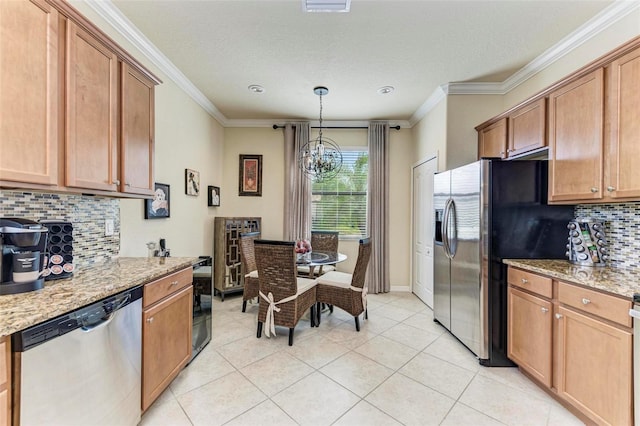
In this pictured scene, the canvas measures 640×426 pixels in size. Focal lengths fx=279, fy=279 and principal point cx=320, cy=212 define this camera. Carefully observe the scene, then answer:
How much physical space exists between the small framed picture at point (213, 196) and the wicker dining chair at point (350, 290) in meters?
2.11

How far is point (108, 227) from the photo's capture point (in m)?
2.20

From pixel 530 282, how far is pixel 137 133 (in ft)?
10.4

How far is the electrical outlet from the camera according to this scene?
7.12 feet

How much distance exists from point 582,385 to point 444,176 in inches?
79.9

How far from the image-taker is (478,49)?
2.60 m

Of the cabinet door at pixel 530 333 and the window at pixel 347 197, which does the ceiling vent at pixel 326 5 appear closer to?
the cabinet door at pixel 530 333

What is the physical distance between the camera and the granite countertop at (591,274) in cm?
156

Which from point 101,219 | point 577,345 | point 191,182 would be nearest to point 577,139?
point 577,345

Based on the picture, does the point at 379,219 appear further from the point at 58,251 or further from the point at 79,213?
the point at 58,251

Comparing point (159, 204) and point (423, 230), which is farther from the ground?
point (159, 204)

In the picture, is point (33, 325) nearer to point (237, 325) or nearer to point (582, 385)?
point (237, 325)

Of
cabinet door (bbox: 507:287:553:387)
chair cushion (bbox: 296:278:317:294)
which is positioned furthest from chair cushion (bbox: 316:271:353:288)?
cabinet door (bbox: 507:287:553:387)

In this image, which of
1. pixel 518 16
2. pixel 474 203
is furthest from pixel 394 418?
Answer: pixel 518 16

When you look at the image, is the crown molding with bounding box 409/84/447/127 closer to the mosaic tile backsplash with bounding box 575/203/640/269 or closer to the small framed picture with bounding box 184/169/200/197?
the mosaic tile backsplash with bounding box 575/203/640/269
